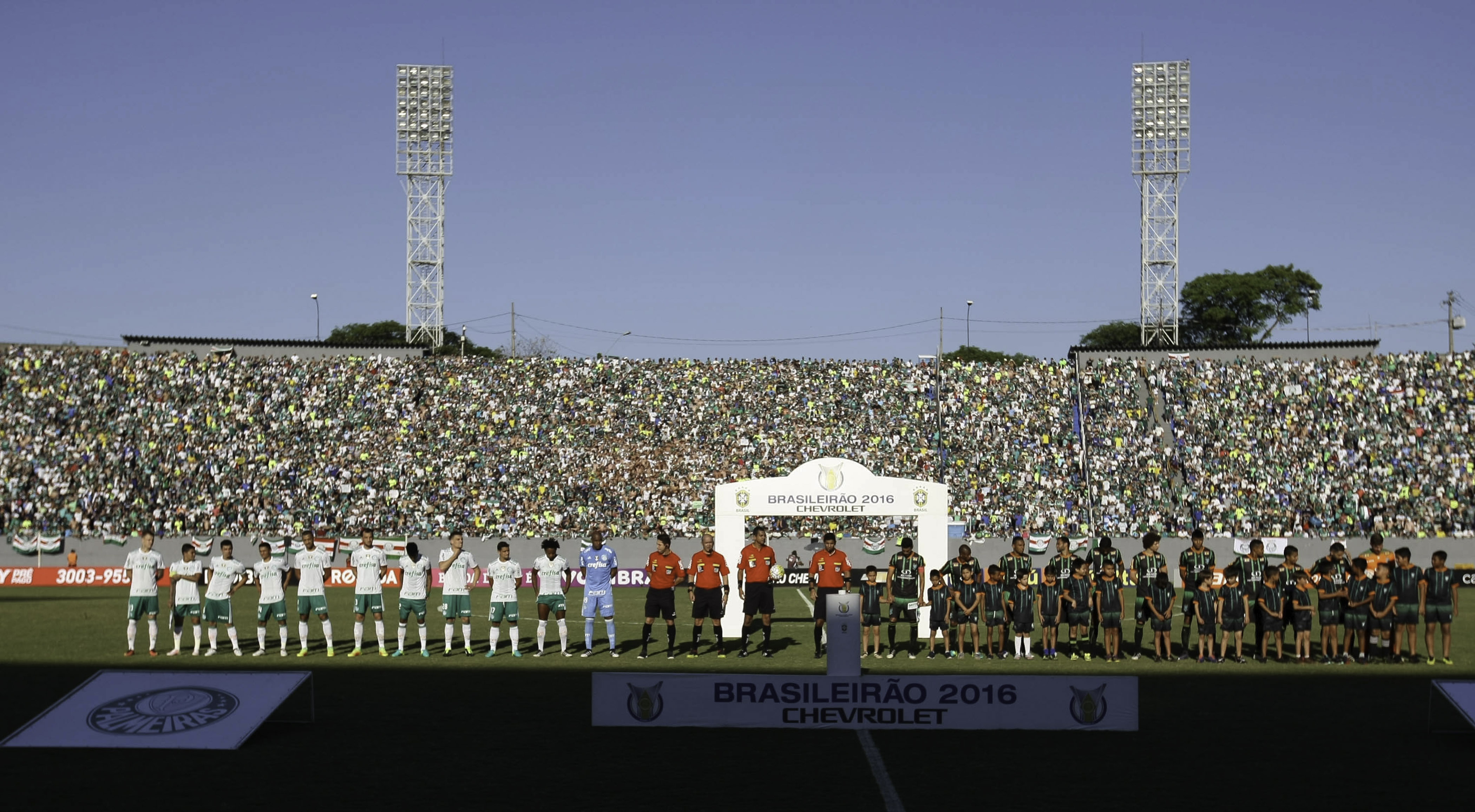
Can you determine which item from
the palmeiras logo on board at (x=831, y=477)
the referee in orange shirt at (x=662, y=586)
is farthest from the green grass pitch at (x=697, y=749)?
the palmeiras logo on board at (x=831, y=477)

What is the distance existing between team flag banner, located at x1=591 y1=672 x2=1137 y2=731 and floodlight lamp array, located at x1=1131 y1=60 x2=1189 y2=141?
175 feet

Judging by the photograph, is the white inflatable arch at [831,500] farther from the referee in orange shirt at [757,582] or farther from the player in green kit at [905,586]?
the player in green kit at [905,586]

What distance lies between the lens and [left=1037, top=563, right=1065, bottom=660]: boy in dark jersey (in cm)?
1925

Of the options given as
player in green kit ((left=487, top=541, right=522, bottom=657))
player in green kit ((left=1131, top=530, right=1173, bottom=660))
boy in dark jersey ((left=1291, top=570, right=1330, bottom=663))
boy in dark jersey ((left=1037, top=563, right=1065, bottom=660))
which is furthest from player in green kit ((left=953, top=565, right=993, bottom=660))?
player in green kit ((left=487, top=541, right=522, bottom=657))

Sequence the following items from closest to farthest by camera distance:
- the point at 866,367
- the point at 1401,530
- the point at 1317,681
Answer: the point at 1317,681, the point at 1401,530, the point at 866,367

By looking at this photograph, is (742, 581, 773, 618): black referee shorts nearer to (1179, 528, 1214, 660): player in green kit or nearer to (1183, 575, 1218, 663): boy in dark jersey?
(1179, 528, 1214, 660): player in green kit

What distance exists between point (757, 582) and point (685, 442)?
2770 cm

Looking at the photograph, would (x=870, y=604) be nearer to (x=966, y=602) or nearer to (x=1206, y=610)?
(x=966, y=602)

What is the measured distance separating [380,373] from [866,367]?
1898cm

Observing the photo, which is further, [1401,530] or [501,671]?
[1401,530]

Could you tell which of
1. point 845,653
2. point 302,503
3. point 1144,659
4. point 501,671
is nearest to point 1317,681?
point 1144,659

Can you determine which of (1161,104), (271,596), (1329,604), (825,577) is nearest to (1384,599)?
(1329,604)

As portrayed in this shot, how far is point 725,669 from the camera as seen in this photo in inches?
686

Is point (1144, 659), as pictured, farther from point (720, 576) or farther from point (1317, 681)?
point (720, 576)
